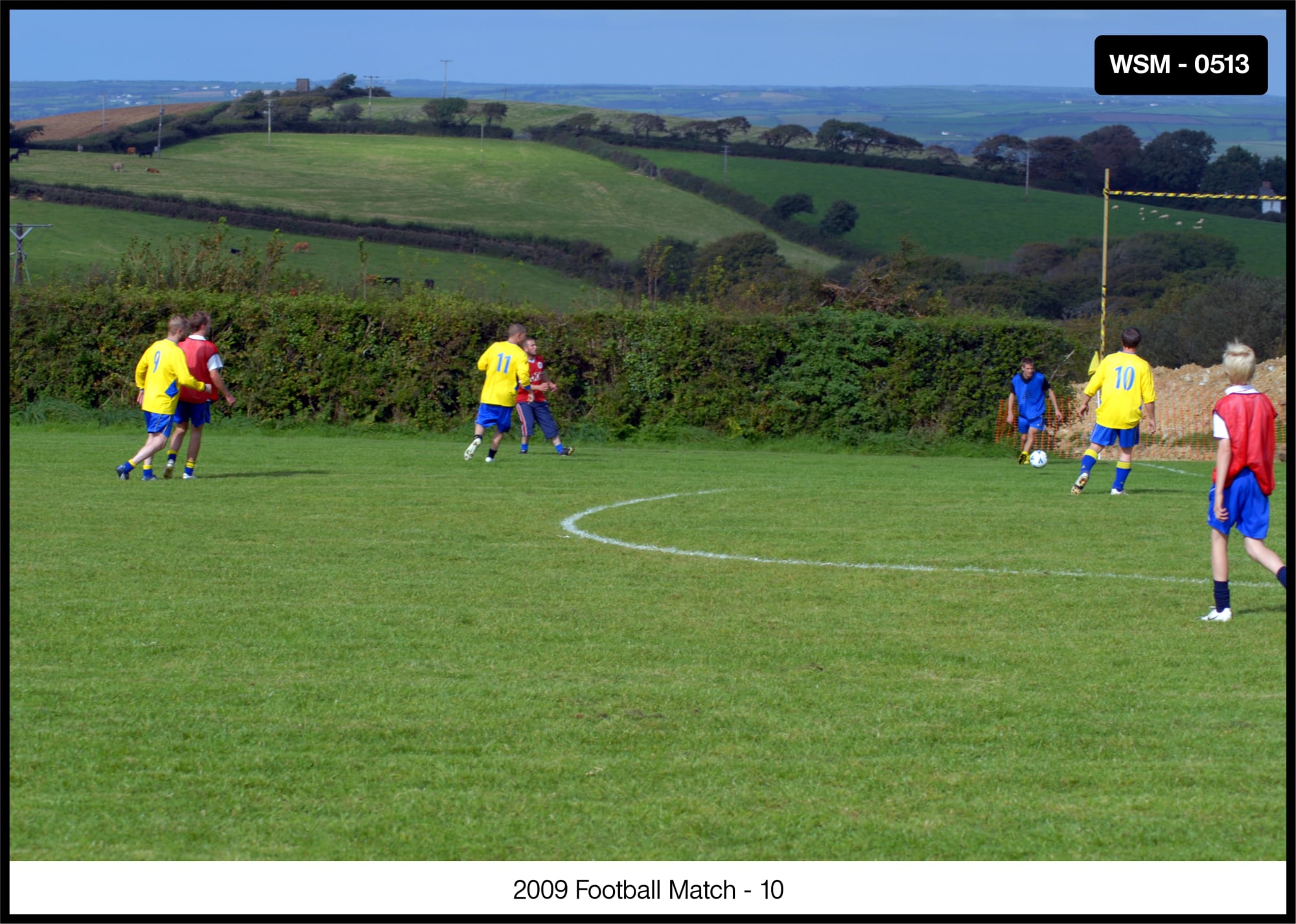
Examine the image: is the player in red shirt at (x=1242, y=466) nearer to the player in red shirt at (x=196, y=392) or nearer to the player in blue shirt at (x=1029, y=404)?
the player in red shirt at (x=196, y=392)

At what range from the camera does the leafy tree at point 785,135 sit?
261ft

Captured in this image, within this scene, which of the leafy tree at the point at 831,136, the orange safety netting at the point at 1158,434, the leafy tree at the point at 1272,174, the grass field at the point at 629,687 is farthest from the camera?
the leafy tree at the point at 831,136

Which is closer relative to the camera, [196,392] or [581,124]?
[196,392]

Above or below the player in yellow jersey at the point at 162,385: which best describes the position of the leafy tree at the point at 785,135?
above

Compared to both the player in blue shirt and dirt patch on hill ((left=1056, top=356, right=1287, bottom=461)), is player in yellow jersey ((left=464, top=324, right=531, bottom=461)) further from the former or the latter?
dirt patch on hill ((left=1056, top=356, right=1287, bottom=461))

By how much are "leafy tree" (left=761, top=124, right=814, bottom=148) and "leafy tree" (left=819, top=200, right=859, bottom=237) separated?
10449 millimetres

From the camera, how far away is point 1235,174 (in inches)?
2039

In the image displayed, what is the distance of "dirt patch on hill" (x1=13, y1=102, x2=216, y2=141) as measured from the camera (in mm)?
81375

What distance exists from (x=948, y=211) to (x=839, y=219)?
7.55 meters

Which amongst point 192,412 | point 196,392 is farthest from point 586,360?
point 196,392

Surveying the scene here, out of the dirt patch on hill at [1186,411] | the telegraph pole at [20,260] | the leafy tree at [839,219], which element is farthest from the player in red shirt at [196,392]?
the leafy tree at [839,219]

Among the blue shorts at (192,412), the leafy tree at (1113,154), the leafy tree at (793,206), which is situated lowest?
the blue shorts at (192,412)

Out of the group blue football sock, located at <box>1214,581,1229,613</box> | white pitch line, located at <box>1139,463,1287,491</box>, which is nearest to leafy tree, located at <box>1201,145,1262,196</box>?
white pitch line, located at <box>1139,463,1287,491</box>

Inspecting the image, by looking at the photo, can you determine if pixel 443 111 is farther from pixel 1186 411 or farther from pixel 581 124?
pixel 1186 411
